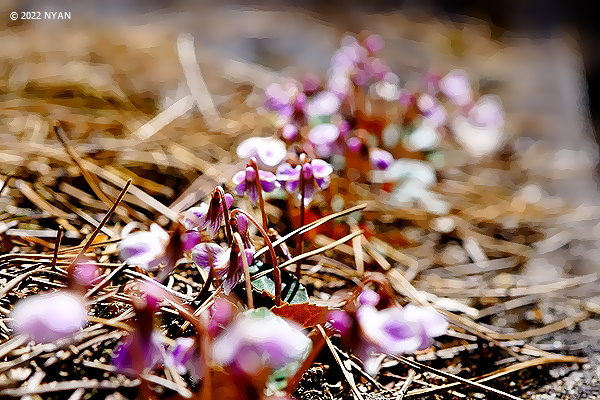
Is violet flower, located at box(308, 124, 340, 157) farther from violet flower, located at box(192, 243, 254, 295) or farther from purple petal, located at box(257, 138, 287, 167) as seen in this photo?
violet flower, located at box(192, 243, 254, 295)

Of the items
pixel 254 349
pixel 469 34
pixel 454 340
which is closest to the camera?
pixel 254 349

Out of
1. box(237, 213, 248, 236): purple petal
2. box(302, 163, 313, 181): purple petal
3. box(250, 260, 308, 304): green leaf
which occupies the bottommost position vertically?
box(250, 260, 308, 304): green leaf

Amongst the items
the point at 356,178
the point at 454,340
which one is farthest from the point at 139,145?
the point at 454,340

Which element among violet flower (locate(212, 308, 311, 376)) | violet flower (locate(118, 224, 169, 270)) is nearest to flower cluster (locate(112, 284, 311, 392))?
violet flower (locate(212, 308, 311, 376))

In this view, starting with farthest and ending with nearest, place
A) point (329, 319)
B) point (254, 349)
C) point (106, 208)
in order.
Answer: point (106, 208) < point (329, 319) < point (254, 349)

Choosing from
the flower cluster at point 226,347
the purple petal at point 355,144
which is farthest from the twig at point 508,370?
the purple petal at point 355,144

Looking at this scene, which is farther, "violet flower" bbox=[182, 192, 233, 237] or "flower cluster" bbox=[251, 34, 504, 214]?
"flower cluster" bbox=[251, 34, 504, 214]

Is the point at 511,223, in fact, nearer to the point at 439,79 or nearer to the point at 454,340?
the point at 439,79
